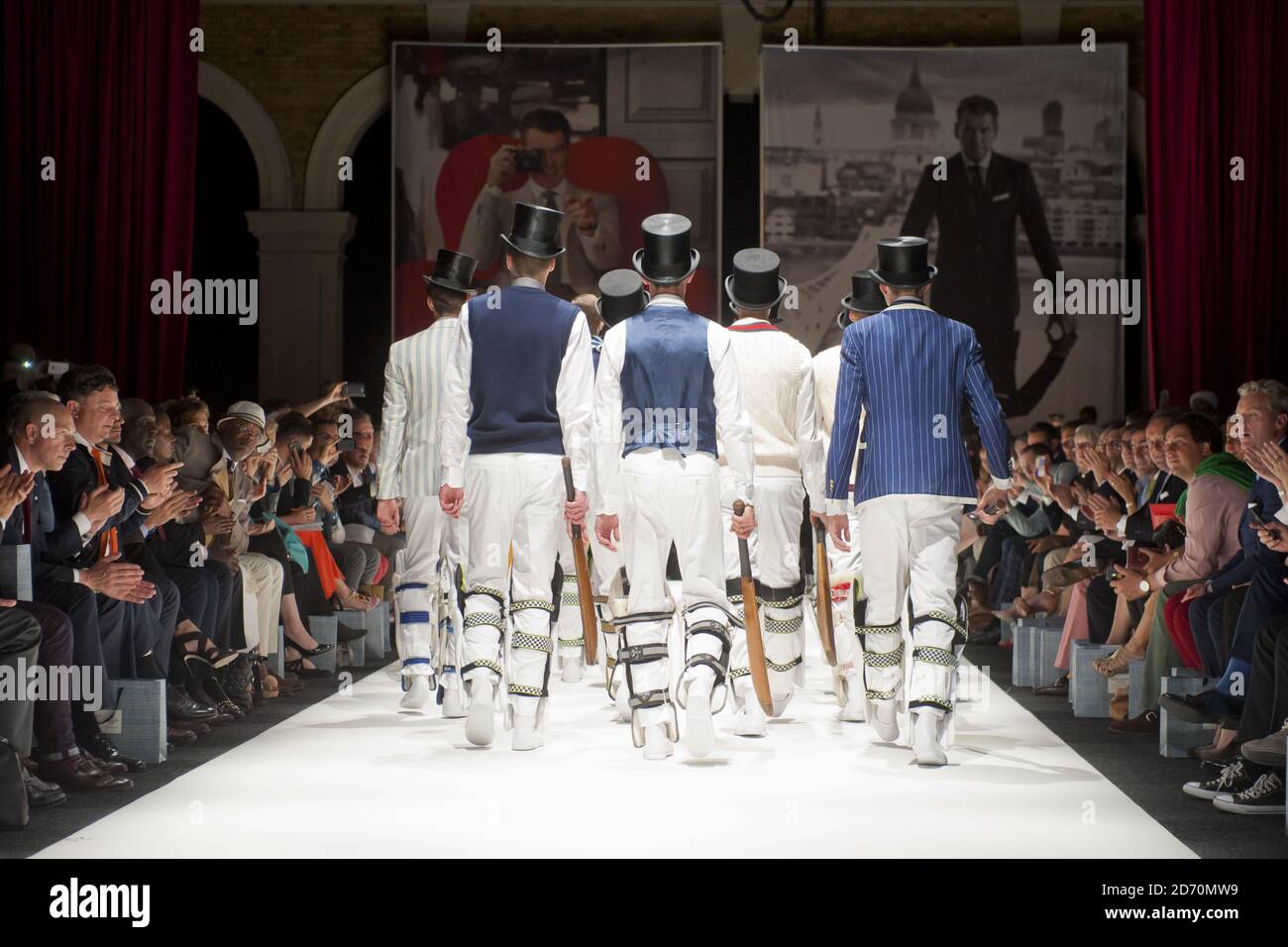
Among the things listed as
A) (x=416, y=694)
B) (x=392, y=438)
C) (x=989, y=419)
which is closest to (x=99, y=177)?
(x=392, y=438)

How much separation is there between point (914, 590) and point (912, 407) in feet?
1.76

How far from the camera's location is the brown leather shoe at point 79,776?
4.25m

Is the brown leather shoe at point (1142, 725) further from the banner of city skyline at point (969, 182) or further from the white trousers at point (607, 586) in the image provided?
the banner of city skyline at point (969, 182)

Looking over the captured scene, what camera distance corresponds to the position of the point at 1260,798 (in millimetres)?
4051

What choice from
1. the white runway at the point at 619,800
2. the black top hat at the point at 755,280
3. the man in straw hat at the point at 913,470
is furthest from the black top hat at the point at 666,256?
the white runway at the point at 619,800

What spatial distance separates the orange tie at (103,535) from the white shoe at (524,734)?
1294 mm

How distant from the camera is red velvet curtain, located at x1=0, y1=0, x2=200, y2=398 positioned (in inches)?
308

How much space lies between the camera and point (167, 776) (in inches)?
178

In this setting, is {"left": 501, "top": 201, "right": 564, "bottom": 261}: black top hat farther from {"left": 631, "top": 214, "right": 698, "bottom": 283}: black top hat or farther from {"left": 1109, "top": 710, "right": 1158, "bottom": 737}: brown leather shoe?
{"left": 1109, "top": 710, "right": 1158, "bottom": 737}: brown leather shoe

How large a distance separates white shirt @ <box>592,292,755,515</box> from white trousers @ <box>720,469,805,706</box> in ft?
1.84

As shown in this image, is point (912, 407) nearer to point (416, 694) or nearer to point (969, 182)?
point (416, 694)

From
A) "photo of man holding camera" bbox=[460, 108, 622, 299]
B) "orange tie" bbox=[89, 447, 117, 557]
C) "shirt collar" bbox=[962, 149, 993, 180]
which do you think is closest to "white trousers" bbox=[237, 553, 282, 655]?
"orange tie" bbox=[89, 447, 117, 557]
